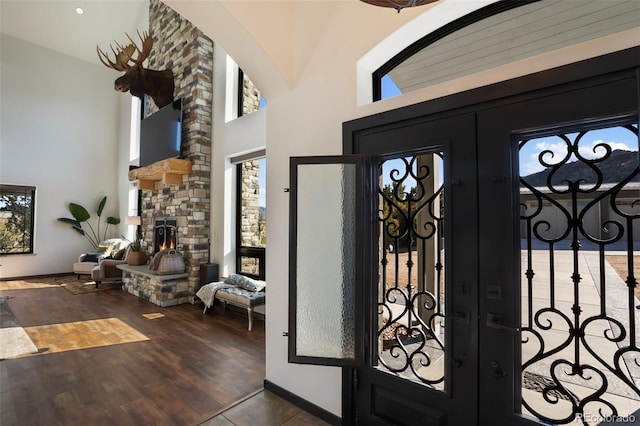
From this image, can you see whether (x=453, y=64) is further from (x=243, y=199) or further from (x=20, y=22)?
(x=20, y=22)

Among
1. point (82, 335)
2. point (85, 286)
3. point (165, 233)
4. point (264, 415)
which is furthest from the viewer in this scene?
point (85, 286)

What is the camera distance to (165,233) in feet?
21.1

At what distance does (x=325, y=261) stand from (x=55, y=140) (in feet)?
32.4

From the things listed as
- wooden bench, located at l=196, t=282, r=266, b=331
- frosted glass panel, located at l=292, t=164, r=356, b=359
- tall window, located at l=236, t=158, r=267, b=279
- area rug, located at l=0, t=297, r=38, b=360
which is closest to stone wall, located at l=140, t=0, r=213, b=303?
tall window, located at l=236, t=158, r=267, b=279

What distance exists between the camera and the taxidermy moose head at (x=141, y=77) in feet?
19.1

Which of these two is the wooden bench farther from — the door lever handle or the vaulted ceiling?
the vaulted ceiling

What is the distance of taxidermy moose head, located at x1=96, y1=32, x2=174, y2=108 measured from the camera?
582cm

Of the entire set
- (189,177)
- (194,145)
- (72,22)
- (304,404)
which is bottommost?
(304,404)

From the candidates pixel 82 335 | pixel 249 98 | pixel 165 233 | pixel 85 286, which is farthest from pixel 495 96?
pixel 85 286

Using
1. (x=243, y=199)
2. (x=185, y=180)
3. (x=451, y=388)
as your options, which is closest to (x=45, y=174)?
(x=185, y=180)

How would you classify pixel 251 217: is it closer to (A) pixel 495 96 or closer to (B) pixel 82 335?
(B) pixel 82 335

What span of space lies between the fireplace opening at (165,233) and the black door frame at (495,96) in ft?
16.6

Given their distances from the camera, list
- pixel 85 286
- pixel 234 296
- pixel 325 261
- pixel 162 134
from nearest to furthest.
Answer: pixel 325 261
pixel 234 296
pixel 162 134
pixel 85 286

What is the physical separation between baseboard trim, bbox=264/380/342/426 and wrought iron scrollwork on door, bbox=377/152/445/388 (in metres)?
0.58
